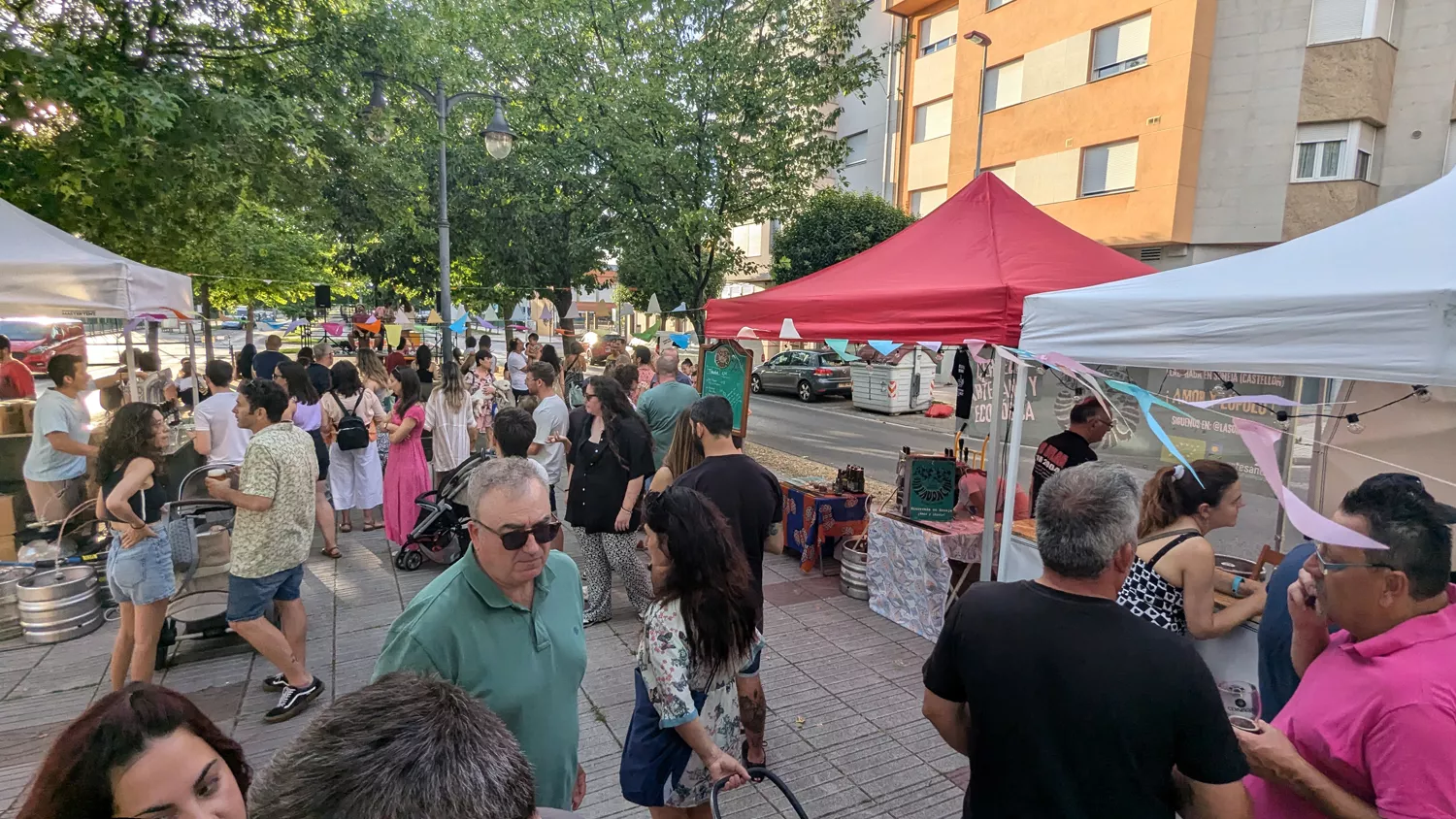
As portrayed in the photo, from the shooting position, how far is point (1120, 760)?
1638 mm

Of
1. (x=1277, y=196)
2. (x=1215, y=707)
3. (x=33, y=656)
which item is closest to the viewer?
(x=1215, y=707)

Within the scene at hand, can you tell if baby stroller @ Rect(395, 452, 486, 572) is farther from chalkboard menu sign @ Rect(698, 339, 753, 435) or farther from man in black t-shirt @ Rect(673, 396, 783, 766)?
man in black t-shirt @ Rect(673, 396, 783, 766)

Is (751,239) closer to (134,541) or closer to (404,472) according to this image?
(404,472)

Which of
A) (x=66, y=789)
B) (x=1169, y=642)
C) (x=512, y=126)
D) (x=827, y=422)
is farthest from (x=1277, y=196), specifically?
(x=66, y=789)

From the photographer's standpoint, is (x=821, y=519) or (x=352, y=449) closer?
(x=821, y=519)

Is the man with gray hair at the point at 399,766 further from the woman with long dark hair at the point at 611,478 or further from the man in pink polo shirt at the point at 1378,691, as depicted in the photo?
the woman with long dark hair at the point at 611,478

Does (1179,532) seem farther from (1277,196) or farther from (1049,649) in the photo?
(1277,196)

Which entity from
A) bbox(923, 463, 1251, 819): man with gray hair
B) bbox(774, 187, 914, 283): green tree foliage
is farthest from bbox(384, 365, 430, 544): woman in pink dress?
bbox(774, 187, 914, 283): green tree foliage

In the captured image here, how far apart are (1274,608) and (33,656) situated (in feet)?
22.7

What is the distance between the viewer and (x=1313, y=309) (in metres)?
2.52

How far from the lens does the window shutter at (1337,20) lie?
1433 centimetres

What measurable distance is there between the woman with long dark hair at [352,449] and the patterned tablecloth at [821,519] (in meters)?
4.16

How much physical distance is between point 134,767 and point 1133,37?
21.3m

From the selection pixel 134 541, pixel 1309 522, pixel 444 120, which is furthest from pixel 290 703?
pixel 444 120
